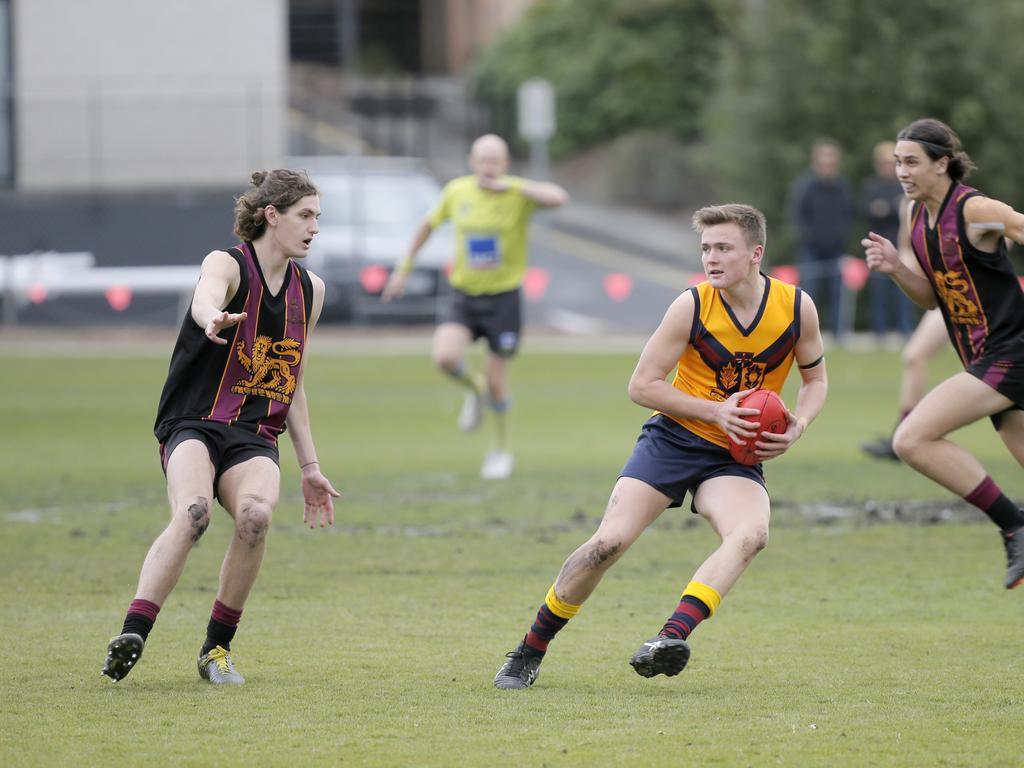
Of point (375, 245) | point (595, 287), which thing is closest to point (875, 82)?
point (595, 287)

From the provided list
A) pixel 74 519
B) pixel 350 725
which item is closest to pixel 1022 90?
pixel 74 519

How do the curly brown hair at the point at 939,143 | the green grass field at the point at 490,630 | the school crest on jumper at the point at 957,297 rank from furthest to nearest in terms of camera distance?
the school crest on jumper at the point at 957,297 < the curly brown hair at the point at 939,143 < the green grass field at the point at 490,630

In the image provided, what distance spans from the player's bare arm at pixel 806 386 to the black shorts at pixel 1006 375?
1.43 metres

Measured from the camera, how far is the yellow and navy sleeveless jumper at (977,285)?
24.4ft

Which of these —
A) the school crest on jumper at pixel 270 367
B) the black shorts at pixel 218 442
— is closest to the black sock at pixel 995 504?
the school crest on jumper at pixel 270 367

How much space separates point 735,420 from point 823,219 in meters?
16.9

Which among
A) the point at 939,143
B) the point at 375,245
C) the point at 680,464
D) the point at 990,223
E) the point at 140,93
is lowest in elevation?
the point at 375,245

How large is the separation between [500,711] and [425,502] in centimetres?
543

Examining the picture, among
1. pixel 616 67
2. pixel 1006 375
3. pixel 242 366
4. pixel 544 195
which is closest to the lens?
pixel 242 366

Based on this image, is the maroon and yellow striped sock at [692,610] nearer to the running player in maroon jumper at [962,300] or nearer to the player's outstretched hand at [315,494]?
the player's outstretched hand at [315,494]

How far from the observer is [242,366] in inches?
250

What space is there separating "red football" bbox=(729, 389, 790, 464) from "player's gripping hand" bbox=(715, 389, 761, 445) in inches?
1.1

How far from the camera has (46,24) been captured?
29.8 meters

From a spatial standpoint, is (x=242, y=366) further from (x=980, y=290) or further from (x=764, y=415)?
(x=980, y=290)
